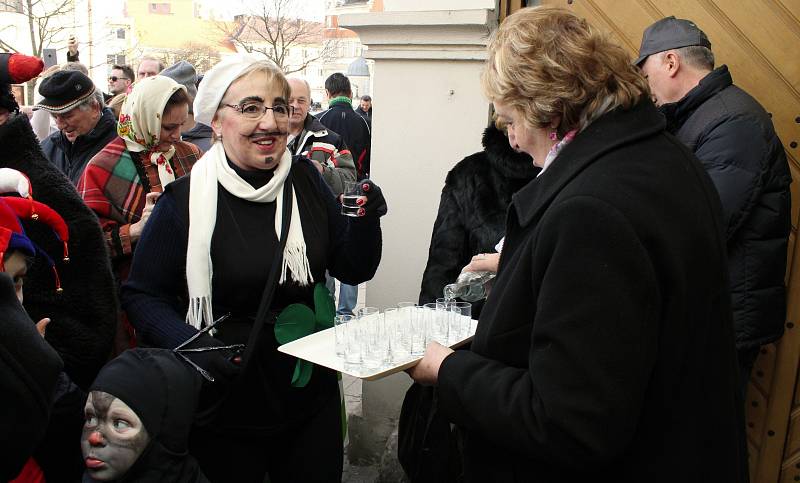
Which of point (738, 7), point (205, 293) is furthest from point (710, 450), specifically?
point (738, 7)

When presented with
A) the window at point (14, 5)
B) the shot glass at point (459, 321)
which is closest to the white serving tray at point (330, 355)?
the shot glass at point (459, 321)

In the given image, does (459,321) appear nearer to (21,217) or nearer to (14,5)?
(21,217)

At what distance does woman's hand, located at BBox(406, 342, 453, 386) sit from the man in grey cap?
1.70 metres

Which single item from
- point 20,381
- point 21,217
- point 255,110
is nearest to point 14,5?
point 255,110

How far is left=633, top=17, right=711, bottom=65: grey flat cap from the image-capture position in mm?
3061

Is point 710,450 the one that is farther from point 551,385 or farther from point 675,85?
point 675,85

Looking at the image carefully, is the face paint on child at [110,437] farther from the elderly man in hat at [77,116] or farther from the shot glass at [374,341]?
the elderly man in hat at [77,116]

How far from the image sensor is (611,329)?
4.33 feet

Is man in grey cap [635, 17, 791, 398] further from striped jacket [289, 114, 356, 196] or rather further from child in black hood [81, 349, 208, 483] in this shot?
striped jacket [289, 114, 356, 196]

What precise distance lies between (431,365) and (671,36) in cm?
218

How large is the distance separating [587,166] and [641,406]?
1.71 feet

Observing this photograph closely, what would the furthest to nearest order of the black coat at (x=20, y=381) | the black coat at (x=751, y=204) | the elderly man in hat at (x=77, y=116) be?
the elderly man in hat at (x=77, y=116) < the black coat at (x=751, y=204) < the black coat at (x=20, y=381)

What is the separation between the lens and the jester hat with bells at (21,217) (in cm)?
164

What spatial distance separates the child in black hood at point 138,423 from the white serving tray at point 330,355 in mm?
355
